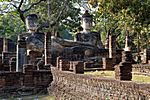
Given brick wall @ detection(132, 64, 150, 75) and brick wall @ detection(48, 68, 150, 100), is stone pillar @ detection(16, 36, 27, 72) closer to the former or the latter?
brick wall @ detection(48, 68, 150, 100)

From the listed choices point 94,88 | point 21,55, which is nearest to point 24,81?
point 21,55

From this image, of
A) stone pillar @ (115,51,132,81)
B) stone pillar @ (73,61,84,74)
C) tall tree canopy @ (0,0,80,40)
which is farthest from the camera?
tall tree canopy @ (0,0,80,40)

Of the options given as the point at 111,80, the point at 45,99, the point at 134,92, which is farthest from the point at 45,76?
the point at 134,92

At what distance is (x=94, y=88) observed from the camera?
10398mm

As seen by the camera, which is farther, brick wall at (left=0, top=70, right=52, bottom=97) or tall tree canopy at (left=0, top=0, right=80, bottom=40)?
tall tree canopy at (left=0, top=0, right=80, bottom=40)

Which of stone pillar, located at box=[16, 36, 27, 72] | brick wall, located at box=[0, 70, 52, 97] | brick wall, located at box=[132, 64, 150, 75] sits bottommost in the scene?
brick wall, located at box=[0, 70, 52, 97]

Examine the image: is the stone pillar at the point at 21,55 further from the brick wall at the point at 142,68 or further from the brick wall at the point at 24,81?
the brick wall at the point at 142,68

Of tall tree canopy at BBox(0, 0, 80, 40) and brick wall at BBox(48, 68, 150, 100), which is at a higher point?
tall tree canopy at BBox(0, 0, 80, 40)

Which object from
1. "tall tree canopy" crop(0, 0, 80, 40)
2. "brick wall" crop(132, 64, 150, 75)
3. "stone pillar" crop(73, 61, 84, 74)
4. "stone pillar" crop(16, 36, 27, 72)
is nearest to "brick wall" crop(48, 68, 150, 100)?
"stone pillar" crop(73, 61, 84, 74)

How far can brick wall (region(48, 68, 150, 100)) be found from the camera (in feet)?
26.2

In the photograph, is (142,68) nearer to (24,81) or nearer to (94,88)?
(94,88)

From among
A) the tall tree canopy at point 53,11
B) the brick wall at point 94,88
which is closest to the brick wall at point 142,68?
the brick wall at point 94,88

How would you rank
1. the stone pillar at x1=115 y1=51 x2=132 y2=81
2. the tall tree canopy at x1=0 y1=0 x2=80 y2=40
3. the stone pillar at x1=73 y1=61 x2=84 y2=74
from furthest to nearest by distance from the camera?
the tall tree canopy at x1=0 y1=0 x2=80 y2=40 → the stone pillar at x1=73 y1=61 x2=84 y2=74 → the stone pillar at x1=115 y1=51 x2=132 y2=81

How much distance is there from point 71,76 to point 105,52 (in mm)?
12340
